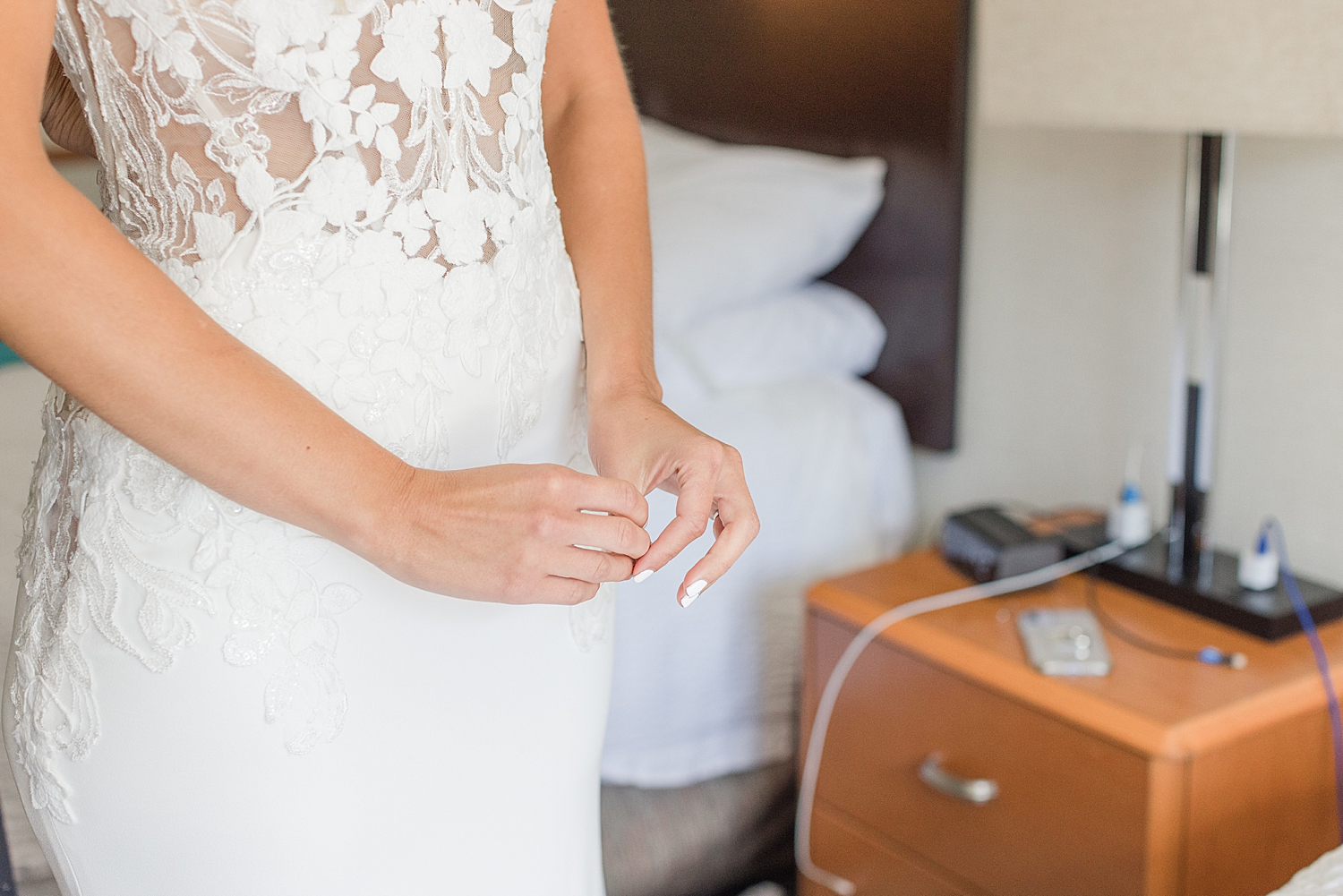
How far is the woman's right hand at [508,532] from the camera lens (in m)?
0.59

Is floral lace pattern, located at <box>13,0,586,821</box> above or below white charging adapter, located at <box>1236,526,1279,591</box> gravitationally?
above

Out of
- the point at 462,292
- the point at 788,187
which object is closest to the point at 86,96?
the point at 462,292

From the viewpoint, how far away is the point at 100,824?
2.12 feet

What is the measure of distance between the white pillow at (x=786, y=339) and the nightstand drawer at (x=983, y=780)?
405 millimetres

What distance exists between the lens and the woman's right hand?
592 millimetres

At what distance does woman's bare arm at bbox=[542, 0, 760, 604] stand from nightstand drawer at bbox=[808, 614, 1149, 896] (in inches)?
22.9

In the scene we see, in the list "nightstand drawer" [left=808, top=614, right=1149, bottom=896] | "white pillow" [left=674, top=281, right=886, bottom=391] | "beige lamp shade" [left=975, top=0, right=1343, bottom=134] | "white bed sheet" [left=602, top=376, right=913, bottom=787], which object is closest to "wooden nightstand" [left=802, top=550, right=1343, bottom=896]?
"nightstand drawer" [left=808, top=614, right=1149, bottom=896]

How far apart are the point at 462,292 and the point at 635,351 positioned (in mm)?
140

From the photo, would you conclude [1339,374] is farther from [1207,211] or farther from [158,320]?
[158,320]

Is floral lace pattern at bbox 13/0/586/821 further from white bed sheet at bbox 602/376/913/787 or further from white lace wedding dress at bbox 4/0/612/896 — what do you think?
white bed sheet at bbox 602/376/913/787

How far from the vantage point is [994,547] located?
140cm

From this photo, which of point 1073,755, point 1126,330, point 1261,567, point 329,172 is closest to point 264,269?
point 329,172

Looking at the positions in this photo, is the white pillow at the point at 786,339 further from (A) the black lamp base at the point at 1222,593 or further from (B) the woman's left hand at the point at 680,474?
(B) the woman's left hand at the point at 680,474

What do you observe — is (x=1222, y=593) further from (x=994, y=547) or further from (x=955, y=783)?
(x=955, y=783)
